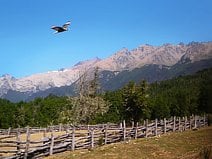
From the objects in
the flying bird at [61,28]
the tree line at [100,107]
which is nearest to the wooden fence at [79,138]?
the tree line at [100,107]

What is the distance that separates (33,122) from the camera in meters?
104

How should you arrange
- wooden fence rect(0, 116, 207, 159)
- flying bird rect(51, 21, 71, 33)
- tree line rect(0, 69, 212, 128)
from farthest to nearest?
tree line rect(0, 69, 212, 128) → wooden fence rect(0, 116, 207, 159) → flying bird rect(51, 21, 71, 33)

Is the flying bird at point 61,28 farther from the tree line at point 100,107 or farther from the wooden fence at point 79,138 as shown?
the tree line at point 100,107

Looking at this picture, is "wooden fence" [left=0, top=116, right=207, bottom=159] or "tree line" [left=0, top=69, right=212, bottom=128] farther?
"tree line" [left=0, top=69, right=212, bottom=128]

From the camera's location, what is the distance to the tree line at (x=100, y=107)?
7562 cm

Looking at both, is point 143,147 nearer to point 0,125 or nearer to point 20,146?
point 20,146

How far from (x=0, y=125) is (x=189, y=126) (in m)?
61.0

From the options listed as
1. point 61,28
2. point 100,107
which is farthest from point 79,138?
point 100,107

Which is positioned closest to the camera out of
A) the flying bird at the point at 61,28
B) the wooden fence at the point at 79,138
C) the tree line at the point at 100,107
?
the flying bird at the point at 61,28

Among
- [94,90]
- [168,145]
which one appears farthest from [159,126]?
[94,90]

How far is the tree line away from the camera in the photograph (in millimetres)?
75625

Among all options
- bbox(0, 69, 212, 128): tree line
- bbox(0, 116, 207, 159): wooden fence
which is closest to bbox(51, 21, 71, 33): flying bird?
bbox(0, 116, 207, 159): wooden fence

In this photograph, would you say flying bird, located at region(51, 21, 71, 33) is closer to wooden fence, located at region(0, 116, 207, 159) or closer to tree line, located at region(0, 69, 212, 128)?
wooden fence, located at region(0, 116, 207, 159)

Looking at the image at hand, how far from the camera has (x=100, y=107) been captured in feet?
258
